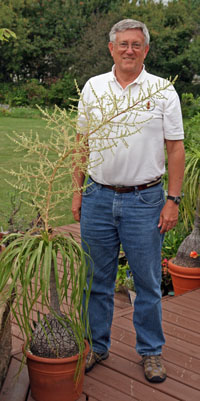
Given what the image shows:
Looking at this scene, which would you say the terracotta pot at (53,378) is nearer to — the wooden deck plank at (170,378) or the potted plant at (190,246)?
the wooden deck plank at (170,378)

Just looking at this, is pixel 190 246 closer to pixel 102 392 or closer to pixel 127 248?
pixel 127 248

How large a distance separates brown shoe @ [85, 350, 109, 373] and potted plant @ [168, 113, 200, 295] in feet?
4.16

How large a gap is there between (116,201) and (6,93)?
59.2 ft

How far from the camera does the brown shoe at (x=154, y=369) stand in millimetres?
2582

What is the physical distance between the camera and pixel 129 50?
2.36m

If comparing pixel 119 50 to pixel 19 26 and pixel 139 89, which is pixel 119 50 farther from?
pixel 19 26

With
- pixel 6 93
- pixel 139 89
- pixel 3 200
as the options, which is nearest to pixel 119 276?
pixel 139 89

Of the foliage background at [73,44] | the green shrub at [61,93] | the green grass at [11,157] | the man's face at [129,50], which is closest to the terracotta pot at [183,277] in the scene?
the green grass at [11,157]

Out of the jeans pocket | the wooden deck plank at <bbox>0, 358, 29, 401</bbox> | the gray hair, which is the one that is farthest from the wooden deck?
the gray hair

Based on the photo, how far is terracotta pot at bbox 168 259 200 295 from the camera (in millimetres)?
3879

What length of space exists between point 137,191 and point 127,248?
0.93ft

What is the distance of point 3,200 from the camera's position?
277 inches

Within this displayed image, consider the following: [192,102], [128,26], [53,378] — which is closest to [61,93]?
[192,102]

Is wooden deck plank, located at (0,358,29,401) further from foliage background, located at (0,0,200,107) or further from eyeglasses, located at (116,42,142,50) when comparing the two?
foliage background, located at (0,0,200,107)
